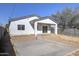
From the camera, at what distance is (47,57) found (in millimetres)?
39344

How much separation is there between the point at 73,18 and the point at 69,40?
12.4 inches

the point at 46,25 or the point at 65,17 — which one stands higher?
the point at 65,17

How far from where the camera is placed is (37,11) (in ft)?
129

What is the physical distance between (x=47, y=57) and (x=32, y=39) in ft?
1.12

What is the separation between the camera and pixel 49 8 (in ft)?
129

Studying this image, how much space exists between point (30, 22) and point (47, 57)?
1.80ft

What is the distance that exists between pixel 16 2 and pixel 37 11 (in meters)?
0.32

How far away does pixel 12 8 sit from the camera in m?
39.4

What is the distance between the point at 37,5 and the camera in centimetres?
→ 3938

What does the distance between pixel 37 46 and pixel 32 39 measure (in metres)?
0.12

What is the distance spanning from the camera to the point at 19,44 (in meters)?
39.4

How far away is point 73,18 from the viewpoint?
39.4 metres

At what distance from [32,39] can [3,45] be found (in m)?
0.43

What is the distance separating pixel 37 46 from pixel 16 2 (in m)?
0.69
